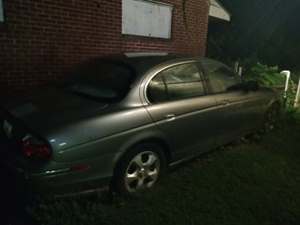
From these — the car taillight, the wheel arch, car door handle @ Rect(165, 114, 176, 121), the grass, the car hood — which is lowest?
the grass

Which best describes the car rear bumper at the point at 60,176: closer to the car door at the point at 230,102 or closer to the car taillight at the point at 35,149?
the car taillight at the point at 35,149

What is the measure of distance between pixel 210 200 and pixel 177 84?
1376 mm

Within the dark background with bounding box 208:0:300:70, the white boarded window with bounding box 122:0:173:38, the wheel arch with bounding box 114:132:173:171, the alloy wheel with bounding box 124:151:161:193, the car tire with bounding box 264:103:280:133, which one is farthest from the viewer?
the dark background with bounding box 208:0:300:70

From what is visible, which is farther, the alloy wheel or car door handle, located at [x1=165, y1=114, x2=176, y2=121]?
car door handle, located at [x1=165, y1=114, x2=176, y2=121]

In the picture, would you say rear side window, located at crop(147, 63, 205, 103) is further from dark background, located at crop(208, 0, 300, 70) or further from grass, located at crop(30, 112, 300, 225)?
dark background, located at crop(208, 0, 300, 70)

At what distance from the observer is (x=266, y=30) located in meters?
15.5

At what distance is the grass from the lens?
2.79 m

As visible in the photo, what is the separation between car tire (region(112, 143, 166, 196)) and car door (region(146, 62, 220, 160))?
9.7 inches

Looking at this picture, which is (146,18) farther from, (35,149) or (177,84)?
(35,149)

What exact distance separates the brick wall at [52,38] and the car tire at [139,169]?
2771 mm

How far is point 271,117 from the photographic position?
5477 mm

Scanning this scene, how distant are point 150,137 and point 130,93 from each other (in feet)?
1.68

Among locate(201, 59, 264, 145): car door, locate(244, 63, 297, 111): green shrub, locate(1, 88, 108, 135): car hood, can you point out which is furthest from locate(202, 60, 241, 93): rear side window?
locate(244, 63, 297, 111): green shrub

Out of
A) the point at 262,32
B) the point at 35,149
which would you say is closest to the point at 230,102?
the point at 35,149
